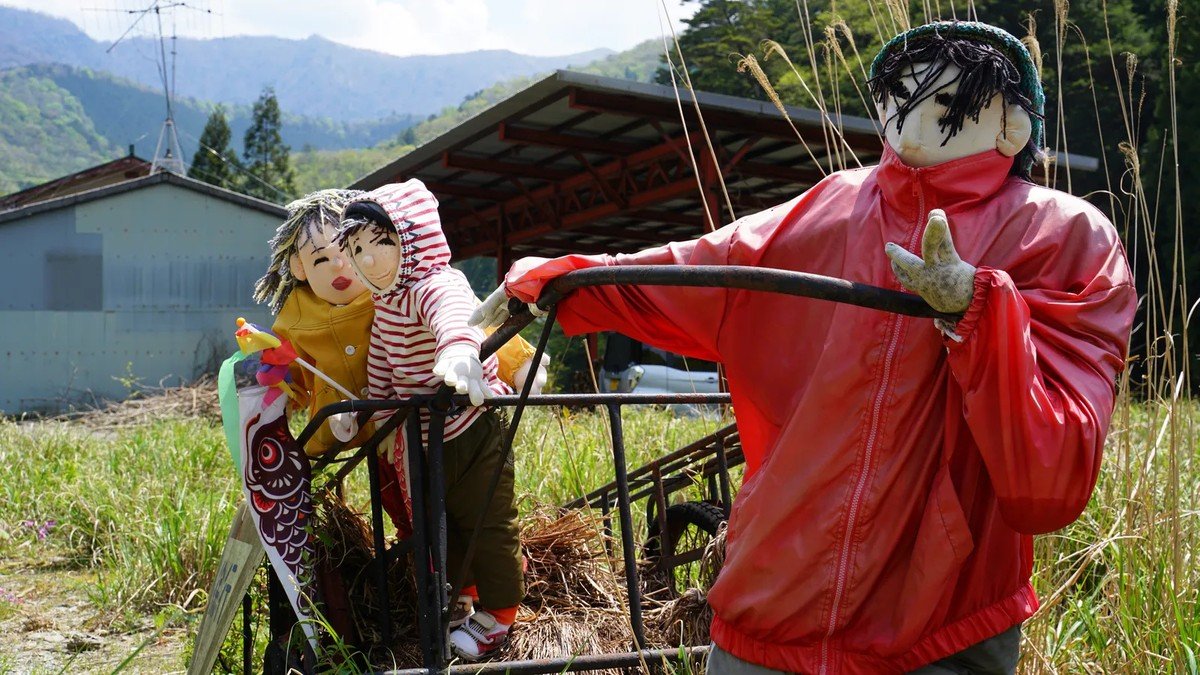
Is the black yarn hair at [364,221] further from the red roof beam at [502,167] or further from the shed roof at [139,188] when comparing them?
the shed roof at [139,188]

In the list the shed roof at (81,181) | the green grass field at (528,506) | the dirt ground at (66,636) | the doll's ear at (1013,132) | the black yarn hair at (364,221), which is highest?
the shed roof at (81,181)

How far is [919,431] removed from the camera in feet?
5.21

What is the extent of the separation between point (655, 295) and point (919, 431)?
0.52 metres

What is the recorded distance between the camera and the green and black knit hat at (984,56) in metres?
1.71

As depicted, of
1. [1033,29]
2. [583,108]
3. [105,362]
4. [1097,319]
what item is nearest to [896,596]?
[1097,319]

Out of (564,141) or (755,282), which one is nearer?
(755,282)

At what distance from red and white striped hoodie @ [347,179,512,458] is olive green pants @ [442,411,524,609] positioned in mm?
51

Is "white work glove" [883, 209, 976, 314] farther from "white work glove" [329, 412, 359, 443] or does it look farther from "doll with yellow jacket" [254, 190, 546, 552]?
"white work glove" [329, 412, 359, 443]

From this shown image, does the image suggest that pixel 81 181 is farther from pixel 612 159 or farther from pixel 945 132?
pixel 945 132

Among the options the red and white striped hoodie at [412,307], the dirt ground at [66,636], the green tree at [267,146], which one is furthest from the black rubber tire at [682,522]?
the green tree at [267,146]

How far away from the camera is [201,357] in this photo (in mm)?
16047

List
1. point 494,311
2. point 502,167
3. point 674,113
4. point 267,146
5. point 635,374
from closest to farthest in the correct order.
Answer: point 494,311
point 674,113
point 635,374
point 502,167
point 267,146

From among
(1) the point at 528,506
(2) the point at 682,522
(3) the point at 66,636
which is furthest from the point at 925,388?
(3) the point at 66,636

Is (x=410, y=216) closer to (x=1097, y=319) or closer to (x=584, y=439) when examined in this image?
(x=1097, y=319)
